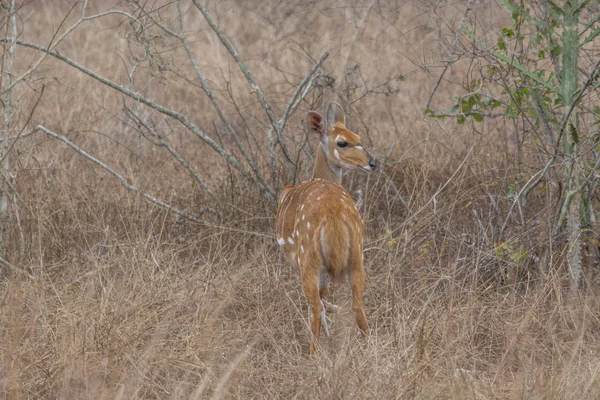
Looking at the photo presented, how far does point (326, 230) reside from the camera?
4715 mm

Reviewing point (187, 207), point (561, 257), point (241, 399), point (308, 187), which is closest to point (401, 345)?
point (241, 399)

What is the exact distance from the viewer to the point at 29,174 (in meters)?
6.52

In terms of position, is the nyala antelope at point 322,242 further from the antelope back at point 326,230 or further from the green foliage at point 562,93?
the green foliage at point 562,93

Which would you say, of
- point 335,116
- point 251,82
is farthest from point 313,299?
point 251,82

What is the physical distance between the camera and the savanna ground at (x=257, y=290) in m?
4.00

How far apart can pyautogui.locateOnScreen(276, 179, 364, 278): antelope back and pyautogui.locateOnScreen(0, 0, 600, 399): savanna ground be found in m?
0.27

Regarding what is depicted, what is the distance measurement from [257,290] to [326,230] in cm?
69

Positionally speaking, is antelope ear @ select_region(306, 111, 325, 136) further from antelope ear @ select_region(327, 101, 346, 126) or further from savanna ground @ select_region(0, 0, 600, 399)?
savanna ground @ select_region(0, 0, 600, 399)

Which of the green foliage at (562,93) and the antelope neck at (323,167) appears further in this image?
the antelope neck at (323,167)

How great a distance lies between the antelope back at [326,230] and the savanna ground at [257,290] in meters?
0.27

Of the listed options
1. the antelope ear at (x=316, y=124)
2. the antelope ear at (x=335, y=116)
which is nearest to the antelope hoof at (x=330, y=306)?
the antelope ear at (x=316, y=124)

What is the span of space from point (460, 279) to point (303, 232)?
1094mm

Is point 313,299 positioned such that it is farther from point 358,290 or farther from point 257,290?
point 257,290

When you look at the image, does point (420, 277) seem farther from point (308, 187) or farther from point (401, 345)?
point (401, 345)
